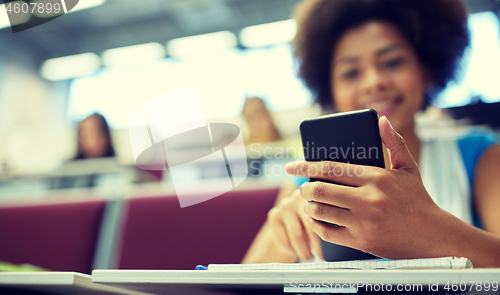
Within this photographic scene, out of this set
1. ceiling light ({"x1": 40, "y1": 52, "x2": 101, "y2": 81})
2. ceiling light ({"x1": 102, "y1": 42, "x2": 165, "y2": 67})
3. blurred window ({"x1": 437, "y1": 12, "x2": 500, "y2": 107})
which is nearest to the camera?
blurred window ({"x1": 437, "y1": 12, "x2": 500, "y2": 107})

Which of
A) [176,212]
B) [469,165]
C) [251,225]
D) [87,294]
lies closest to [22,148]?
[176,212]

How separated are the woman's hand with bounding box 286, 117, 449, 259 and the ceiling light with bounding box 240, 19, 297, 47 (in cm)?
370

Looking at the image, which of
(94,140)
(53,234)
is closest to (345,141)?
(53,234)

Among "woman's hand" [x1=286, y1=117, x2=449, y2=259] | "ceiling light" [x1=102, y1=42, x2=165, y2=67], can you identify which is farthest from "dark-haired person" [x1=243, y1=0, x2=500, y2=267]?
"ceiling light" [x1=102, y1=42, x2=165, y2=67]

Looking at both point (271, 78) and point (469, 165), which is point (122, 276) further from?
point (271, 78)

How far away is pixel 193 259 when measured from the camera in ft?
2.99

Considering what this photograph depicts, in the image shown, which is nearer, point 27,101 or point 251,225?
point 251,225

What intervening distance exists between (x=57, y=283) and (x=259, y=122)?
1793 mm

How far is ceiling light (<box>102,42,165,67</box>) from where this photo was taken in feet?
14.4

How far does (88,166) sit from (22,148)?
1.91 m

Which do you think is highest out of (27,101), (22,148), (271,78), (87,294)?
(27,101)

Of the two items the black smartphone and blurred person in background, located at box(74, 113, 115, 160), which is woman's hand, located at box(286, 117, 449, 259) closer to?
the black smartphone

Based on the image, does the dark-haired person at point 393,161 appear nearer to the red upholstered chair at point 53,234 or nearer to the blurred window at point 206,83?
the red upholstered chair at point 53,234

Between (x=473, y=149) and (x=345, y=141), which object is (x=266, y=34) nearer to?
(x=473, y=149)
